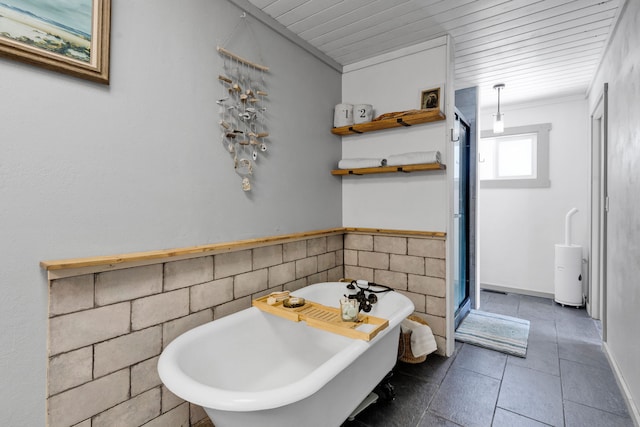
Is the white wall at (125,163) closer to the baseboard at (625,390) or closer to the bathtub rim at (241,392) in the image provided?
the bathtub rim at (241,392)

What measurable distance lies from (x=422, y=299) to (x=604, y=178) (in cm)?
188

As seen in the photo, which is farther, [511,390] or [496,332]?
[496,332]

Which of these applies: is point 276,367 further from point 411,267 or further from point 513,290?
point 513,290

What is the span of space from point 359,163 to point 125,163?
5.69 feet

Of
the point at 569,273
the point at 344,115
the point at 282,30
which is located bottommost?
the point at 569,273

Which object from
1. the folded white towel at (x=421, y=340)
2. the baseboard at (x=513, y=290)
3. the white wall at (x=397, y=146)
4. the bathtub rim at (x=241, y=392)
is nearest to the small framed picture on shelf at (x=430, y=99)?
the white wall at (x=397, y=146)

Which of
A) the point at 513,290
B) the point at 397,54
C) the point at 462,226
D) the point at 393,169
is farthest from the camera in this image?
the point at 513,290

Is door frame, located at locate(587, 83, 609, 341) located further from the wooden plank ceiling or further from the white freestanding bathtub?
the white freestanding bathtub

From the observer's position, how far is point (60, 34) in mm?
1188

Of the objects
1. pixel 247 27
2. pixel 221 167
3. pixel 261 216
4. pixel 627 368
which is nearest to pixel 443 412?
pixel 627 368

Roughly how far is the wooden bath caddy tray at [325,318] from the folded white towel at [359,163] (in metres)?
1.27

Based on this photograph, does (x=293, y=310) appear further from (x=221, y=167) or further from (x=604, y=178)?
(x=604, y=178)

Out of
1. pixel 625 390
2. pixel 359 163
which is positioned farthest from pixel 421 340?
pixel 359 163

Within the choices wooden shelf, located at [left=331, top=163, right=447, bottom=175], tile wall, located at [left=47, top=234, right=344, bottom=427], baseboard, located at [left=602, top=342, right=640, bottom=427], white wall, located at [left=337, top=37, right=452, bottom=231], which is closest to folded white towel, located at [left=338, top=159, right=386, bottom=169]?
wooden shelf, located at [left=331, top=163, right=447, bottom=175]
